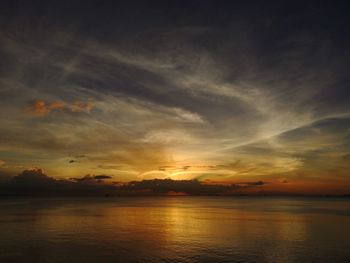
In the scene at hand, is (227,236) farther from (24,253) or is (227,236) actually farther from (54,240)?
(24,253)

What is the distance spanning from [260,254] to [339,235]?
2424 cm

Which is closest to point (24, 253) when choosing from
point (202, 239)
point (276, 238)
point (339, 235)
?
point (202, 239)

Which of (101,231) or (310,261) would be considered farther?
(101,231)

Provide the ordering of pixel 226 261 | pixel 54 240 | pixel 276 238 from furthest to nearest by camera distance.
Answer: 1. pixel 276 238
2. pixel 54 240
3. pixel 226 261

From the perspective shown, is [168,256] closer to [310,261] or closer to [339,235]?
[310,261]

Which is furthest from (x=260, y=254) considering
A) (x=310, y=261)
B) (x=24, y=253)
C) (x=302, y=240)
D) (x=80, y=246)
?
(x=24, y=253)

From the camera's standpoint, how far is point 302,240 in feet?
161

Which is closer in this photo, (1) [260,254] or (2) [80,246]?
(1) [260,254]

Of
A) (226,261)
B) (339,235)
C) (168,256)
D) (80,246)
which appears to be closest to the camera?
(226,261)

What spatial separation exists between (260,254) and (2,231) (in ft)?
143

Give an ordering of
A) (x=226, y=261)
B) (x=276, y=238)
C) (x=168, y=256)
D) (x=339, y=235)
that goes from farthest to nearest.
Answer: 1. (x=339, y=235)
2. (x=276, y=238)
3. (x=168, y=256)
4. (x=226, y=261)

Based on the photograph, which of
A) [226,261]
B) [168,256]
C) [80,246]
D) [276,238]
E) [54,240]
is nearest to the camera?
[226,261]

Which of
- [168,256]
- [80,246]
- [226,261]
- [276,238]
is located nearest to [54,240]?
[80,246]

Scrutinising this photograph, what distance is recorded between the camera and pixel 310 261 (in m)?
35.1
